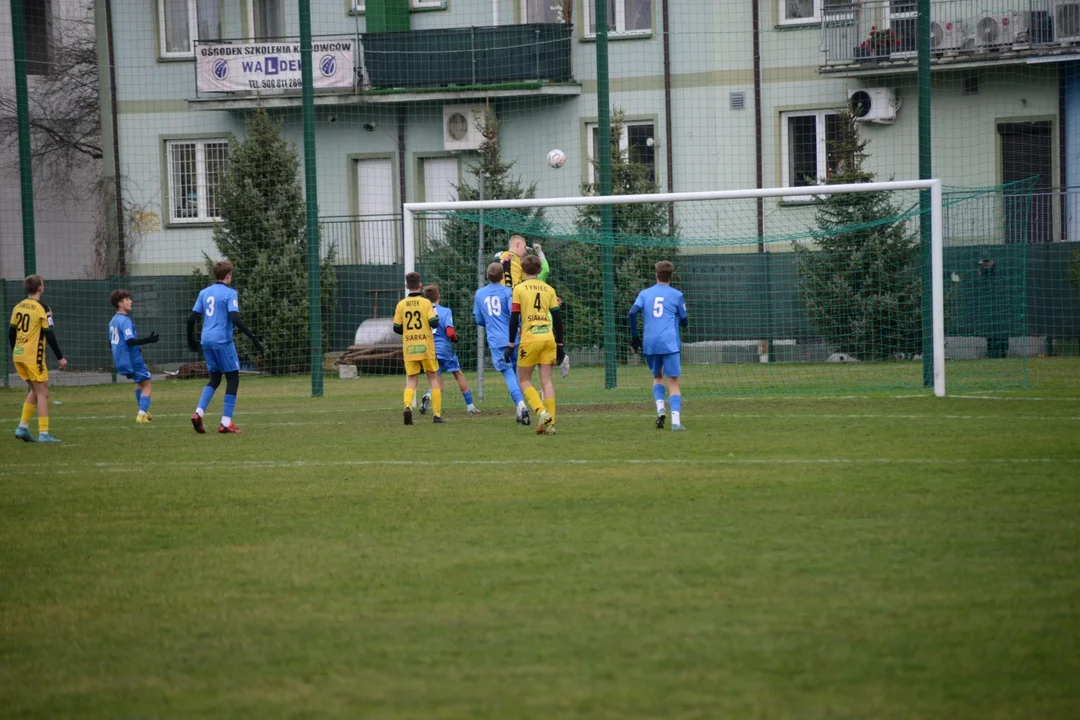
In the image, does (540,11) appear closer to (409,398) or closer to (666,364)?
(409,398)

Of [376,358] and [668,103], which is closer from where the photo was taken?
[376,358]

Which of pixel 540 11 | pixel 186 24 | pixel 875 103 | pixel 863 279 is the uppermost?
pixel 186 24

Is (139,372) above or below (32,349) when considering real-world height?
below

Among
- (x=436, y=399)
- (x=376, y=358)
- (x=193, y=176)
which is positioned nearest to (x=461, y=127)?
(x=193, y=176)

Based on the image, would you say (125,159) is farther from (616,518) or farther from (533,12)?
(616,518)

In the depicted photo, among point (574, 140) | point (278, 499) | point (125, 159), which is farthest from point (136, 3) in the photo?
point (278, 499)

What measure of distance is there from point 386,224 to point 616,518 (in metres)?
22.3

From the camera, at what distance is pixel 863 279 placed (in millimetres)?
21438

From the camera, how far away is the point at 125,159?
3212cm

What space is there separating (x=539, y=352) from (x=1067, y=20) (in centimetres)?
1807

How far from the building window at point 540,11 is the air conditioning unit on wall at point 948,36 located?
8.48 m

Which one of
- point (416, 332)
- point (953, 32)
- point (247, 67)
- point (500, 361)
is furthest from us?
point (247, 67)

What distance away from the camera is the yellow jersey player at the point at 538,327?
13.1 m

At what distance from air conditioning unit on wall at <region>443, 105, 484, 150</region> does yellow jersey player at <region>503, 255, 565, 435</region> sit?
1714cm
